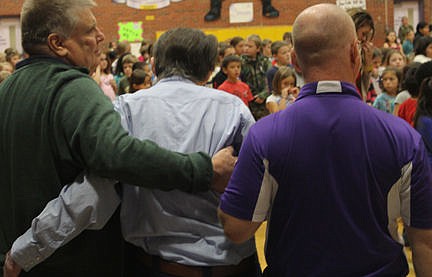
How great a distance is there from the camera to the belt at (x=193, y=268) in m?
1.94

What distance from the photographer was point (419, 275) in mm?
1760

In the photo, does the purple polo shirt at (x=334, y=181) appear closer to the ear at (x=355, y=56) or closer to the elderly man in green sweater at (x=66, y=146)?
the ear at (x=355, y=56)

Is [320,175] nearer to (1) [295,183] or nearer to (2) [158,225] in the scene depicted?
(1) [295,183]

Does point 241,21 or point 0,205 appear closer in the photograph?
point 0,205

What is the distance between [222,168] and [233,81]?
18.6 ft

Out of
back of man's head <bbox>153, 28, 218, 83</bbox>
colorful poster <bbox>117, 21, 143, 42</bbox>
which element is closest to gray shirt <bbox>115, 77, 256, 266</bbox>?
back of man's head <bbox>153, 28, 218, 83</bbox>

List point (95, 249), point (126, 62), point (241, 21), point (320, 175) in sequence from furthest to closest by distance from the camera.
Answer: point (241, 21)
point (126, 62)
point (95, 249)
point (320, 175)

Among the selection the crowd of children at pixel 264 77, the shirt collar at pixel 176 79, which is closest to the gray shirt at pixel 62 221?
the shirt collar at pixel 176 79

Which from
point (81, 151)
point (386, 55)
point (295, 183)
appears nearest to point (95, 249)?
point (81, 151)

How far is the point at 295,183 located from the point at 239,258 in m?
0.41

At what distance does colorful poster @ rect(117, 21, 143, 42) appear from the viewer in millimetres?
19188

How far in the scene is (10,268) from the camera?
6.08 feet

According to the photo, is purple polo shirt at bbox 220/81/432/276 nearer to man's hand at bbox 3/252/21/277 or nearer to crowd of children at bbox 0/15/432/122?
man's hand at bbox 3/252/21/277

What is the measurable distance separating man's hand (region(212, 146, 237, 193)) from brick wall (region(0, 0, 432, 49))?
17.5m
